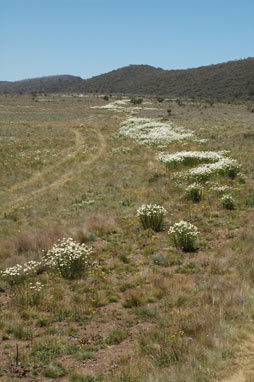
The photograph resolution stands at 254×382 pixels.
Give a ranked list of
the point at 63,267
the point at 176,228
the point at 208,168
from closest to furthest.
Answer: the point at 63,267
the point at 176,228
the point at 208,168

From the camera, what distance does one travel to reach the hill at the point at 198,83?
113 metres

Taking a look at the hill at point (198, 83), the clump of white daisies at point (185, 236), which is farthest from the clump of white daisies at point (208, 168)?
the hill at point (198, 83)

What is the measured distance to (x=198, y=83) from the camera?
132m

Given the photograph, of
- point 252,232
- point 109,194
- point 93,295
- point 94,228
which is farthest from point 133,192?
point 93,295

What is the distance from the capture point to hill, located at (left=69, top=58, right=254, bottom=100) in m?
113

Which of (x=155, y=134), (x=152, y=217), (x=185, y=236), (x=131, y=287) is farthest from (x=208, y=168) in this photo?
(x=155, y=134)

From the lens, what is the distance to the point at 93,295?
319 inches

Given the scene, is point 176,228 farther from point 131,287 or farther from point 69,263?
point 69,263

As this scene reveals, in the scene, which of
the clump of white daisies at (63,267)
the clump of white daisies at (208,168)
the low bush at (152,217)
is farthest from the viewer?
the clump of white daisies at (208,168)

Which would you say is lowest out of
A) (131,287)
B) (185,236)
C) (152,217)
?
(131,287)

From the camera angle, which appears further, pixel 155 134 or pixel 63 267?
pixel 155 134

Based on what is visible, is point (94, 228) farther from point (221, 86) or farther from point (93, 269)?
point (221, 86)

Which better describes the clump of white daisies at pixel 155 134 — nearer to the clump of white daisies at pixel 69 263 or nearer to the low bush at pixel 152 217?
the low bush at pixel 152 217

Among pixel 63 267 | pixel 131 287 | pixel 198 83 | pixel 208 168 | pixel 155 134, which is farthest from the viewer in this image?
pixel 198 83
